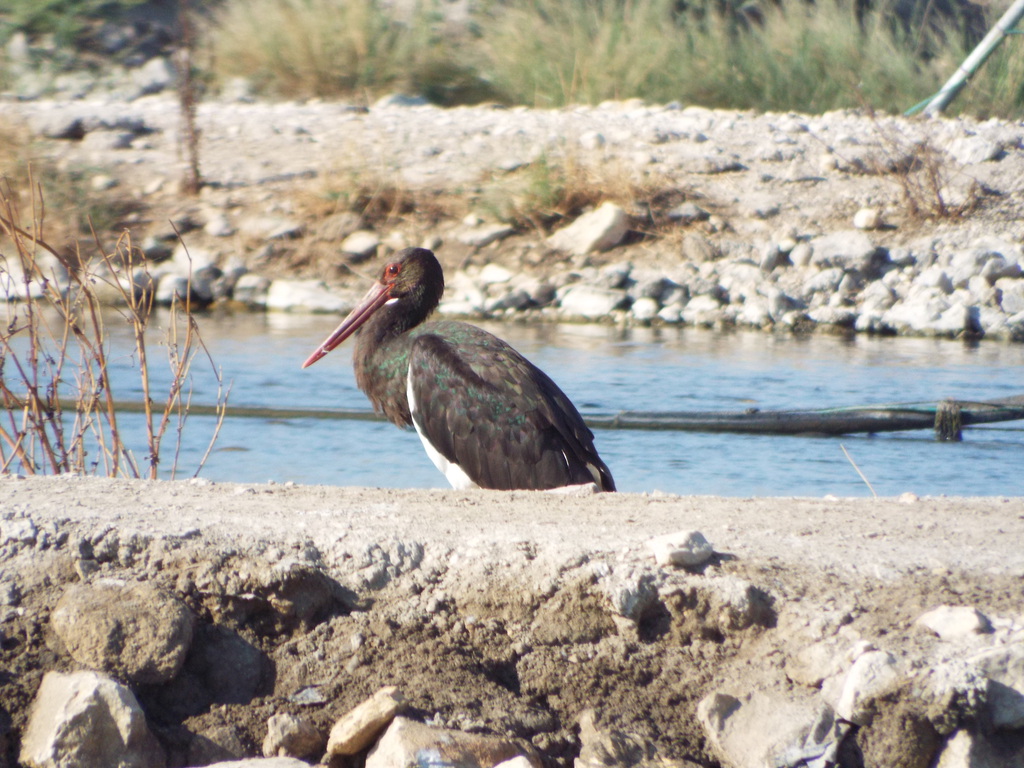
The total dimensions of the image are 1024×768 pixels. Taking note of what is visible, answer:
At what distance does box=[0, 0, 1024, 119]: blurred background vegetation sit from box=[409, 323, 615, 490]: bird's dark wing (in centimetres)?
1062

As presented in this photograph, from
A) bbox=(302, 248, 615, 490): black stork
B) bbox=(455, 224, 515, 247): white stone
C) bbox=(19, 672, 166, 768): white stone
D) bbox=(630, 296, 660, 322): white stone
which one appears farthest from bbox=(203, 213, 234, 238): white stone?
bbox=(19, 672, 166, 768): white stone

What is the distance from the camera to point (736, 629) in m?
3.06

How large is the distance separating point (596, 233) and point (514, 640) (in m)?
→ 8.74

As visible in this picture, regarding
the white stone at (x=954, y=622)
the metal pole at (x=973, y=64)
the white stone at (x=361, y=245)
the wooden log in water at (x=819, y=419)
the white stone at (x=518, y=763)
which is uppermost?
the metal pole at (x=973, y=64)

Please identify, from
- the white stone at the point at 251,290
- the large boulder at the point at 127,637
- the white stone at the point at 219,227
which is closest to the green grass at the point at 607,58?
the white stone at the point at 219,227

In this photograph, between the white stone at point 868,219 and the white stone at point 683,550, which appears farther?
the white stone at point 868,219

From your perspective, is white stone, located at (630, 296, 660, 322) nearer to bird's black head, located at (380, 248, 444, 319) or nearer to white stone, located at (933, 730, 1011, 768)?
bird's black head, located at (380, 248, 444, 319)

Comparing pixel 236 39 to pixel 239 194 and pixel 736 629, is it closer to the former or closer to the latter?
pixel 239 194

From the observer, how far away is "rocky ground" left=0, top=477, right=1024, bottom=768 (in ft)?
9.45

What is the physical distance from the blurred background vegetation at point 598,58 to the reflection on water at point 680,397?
5835 mm

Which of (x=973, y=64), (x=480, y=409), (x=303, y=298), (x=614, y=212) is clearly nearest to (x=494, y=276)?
(x=614, y=212)

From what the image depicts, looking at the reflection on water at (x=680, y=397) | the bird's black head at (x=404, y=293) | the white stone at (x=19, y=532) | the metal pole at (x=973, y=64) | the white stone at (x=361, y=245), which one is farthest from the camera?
the metal pole at (x=973, y=64)

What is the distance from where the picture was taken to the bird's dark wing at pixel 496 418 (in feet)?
16.4

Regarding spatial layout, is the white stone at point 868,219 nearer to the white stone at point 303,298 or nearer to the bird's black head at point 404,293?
the white stone at point 303,298
